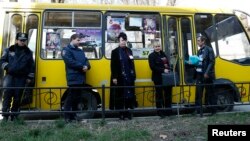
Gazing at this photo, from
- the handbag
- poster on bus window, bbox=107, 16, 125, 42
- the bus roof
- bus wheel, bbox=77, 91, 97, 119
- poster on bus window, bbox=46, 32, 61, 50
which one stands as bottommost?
bus wheel, bbox=77, 91, 97, 119

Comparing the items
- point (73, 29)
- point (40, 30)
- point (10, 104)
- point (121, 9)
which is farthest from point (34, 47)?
point (121, 9)

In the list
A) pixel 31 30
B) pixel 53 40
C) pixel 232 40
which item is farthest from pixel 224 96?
pixel 31 30

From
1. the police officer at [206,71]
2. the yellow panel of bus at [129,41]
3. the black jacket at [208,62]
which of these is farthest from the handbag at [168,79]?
the black jacket at [208,62]

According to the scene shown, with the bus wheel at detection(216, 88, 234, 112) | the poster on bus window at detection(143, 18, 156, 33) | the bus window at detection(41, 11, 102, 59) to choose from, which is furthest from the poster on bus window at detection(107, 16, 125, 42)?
the bus wheel at detection(216, 88, 234, 112)

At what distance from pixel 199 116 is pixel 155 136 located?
188 centimetres

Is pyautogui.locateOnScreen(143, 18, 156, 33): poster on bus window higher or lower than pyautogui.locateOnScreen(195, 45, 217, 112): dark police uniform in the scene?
higher

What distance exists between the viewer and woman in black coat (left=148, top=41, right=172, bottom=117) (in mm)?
8594

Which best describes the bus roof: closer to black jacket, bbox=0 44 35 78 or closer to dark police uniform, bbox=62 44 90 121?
black jacket, bbox=0 44 35 78

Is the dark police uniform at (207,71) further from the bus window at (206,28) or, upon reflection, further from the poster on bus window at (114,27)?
the poster on bus window at (114,27)

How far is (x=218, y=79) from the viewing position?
32.8ft

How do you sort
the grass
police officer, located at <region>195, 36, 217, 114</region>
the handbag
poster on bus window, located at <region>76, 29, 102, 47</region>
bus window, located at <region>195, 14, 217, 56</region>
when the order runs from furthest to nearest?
bus window, located at <region>195, 14, 217, 56</region>
poster on bus window, located at <region>76, 29, 102, 47</region>
police officer, located at <region>195, 36, 217, 114</region>
the handbag
the grass

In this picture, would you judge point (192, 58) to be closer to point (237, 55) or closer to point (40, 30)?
point (237, 55)

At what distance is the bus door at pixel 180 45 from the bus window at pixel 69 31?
1.70m

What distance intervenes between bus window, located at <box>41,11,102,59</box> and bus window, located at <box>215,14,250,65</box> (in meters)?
3.08
